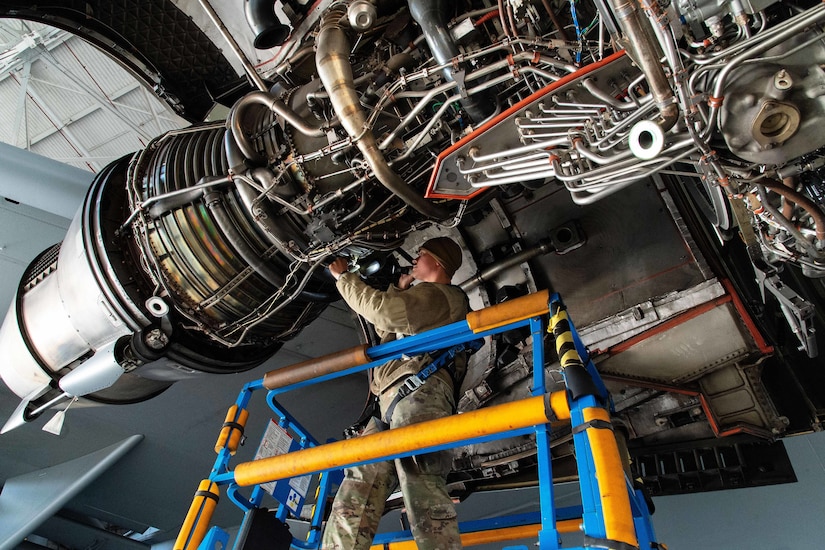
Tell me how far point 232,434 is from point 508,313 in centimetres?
153

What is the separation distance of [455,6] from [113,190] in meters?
2.26

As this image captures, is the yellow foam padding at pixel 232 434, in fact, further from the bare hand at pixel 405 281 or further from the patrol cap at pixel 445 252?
the patrol cap at pixel 445 252

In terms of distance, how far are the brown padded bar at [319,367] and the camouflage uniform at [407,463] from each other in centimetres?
18

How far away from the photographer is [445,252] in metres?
3.27

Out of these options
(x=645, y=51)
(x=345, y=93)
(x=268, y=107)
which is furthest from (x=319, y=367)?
(x=645, y=51)

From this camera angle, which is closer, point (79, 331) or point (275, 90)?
point (275, 90)

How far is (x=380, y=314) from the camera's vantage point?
2.83 meters

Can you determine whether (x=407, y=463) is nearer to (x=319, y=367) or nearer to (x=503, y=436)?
(x=503, y=436)

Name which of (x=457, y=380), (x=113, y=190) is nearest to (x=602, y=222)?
(x=457, y=380)

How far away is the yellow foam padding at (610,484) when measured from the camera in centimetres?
166

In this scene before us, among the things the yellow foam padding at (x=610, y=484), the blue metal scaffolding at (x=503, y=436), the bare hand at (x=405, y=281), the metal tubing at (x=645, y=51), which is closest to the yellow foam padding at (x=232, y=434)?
the blue metal scaffolding at (x=503, y=436)

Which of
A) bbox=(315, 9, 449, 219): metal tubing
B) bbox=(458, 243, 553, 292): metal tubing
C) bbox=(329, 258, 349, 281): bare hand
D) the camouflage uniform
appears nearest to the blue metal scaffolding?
the camouflage uniform

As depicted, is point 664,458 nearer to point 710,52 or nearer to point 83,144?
point 710,52

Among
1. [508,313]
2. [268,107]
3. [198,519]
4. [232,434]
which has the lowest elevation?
[198,519]
